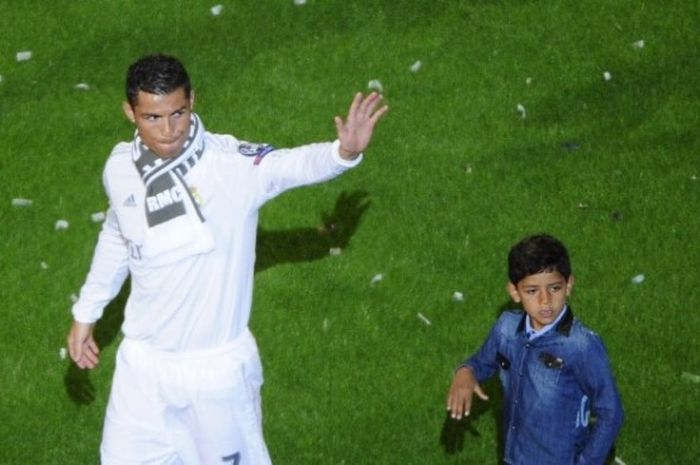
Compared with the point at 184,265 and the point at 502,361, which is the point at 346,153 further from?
the point at 502,361

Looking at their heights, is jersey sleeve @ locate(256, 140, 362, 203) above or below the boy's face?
above

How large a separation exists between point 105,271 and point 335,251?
3707 millimetres

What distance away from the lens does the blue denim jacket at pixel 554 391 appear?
9.08 metres

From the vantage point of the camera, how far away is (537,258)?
927 centimetres

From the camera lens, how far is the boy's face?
923cm

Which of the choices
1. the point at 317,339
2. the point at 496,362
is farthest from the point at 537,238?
the point at 317,339

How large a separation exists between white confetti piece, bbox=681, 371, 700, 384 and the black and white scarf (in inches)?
160

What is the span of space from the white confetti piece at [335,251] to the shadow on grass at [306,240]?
0.9 inches

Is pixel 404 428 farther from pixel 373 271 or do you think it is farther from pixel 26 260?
pixel 26 260

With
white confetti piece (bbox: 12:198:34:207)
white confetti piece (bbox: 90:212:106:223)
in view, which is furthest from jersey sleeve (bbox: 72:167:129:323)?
white confetti piece (bbox: 12:198:34:207)

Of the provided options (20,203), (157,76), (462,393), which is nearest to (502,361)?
(462,393)

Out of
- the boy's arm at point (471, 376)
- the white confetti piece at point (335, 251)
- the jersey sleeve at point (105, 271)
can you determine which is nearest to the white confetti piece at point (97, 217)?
the white confetti piece at point (335, 251)

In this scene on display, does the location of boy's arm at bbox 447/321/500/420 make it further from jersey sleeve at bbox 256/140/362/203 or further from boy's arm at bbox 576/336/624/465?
jersey sleeve at bbox 256/140/362/203

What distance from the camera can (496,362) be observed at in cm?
964
